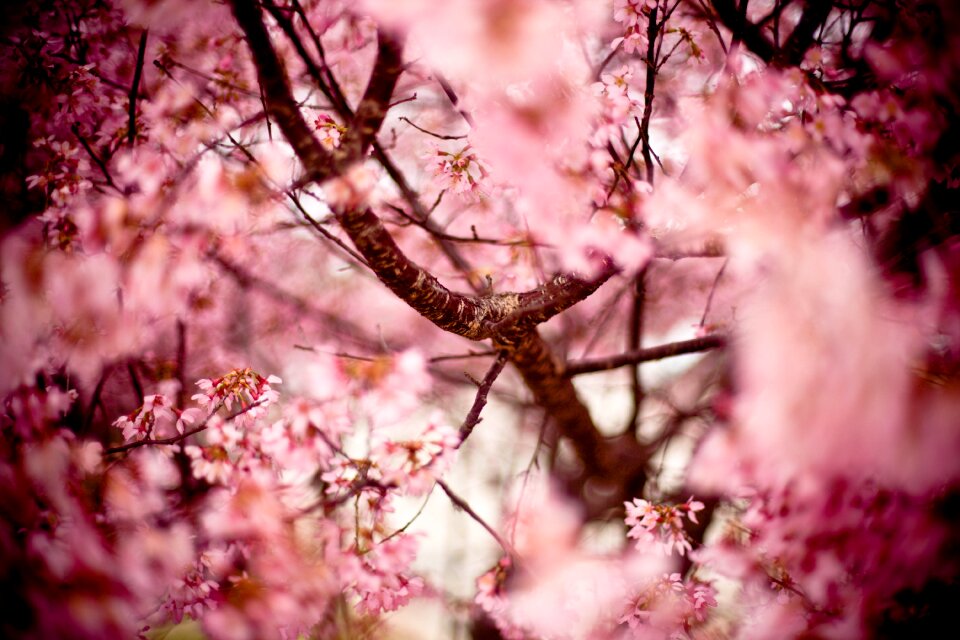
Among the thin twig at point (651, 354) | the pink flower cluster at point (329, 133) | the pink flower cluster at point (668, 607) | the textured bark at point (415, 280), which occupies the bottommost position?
the pink flower cluster at point (668, 607)

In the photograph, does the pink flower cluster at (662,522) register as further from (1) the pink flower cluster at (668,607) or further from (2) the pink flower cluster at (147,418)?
(2) the pink flower cluster at (147,418)

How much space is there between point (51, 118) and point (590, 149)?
3.00 m

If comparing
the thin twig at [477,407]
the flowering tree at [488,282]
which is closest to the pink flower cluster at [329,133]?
the flowering tree at [488,282]

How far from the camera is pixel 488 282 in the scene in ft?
7.21

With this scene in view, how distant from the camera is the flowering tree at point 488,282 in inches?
55.2

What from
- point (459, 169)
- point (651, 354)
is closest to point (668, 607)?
point (651, 354)

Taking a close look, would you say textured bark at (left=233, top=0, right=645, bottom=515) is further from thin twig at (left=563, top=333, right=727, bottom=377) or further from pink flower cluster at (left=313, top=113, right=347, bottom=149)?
pink flower cluster at (left=313, top=113, right=347, bottom=149)

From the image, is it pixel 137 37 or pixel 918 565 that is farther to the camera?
pixel 137 37

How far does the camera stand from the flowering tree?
1.40 m

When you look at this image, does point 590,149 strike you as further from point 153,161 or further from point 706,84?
point 153,161

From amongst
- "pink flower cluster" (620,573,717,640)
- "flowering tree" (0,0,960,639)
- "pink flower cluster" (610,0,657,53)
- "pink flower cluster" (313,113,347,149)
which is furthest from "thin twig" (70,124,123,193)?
"pink flower cluster" (620,573,717,640)

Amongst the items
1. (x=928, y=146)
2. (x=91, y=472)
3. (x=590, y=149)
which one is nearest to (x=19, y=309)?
(x=91, y=472)

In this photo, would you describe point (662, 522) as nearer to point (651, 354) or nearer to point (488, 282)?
point (651, 354)

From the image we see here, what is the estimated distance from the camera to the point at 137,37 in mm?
2541
